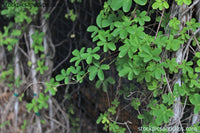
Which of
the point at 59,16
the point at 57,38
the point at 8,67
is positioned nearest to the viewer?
the point at 59,16

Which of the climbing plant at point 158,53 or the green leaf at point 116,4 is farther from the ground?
the green leaf at point 116,4

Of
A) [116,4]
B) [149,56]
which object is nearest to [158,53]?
[149,56]

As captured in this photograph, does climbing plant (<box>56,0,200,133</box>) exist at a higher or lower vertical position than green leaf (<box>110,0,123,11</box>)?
lower

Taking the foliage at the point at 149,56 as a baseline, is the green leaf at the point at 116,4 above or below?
above

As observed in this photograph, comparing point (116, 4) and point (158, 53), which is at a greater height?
point (116, 4)

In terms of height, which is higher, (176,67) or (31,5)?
(31,5)

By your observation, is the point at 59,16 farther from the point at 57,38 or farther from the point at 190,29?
the point at 190,29

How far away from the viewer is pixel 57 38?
1.78 metres

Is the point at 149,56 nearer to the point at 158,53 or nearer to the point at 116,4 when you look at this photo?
the point at 158,53

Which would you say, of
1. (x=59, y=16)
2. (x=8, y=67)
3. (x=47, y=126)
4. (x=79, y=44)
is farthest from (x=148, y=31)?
(x=8, y=67)

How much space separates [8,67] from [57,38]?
0.69m

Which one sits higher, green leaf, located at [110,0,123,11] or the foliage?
green leaf, located at [110,0,123,11]

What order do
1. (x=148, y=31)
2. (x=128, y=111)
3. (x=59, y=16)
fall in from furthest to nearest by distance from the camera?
(x=59, y=16)
(x=128, y=111)
(x=148, y=31)

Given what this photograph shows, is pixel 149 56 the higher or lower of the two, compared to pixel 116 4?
lower
